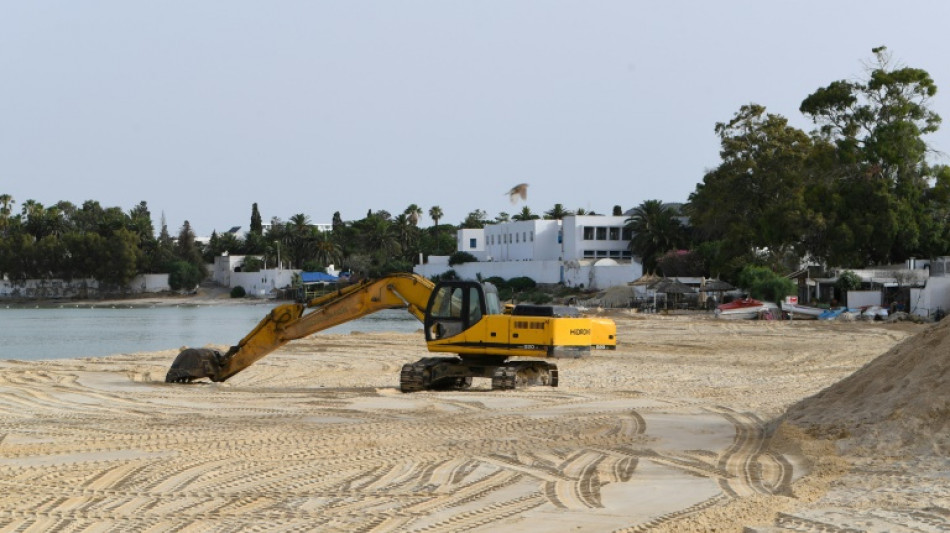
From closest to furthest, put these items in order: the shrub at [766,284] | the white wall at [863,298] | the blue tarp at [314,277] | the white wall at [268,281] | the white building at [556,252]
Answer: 1. the white wall at [863,298]
2. the shrub at [766,284]
3. the white building at [556,252]
4. the blue tarp at [314,277]
5. the white wall at [268,281]

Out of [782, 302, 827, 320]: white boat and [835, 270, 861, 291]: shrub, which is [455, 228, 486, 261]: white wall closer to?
[835, 270, 861, 291]: shrub

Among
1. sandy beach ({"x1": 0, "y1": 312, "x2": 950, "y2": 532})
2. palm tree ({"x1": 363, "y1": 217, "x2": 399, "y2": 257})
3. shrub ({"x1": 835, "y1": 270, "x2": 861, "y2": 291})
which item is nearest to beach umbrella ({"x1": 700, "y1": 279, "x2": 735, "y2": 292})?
shrub ({"x1": 835, "y1": 270, "x2": 861, "y2": 291})

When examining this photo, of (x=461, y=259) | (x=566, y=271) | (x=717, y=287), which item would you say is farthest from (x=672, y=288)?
(x=461, y=259)

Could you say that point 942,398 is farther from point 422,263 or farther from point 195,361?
point 422,263

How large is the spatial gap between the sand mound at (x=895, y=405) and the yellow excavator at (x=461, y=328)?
17.2 ft

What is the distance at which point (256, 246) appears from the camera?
126188 millimetres

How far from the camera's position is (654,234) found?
276 ft

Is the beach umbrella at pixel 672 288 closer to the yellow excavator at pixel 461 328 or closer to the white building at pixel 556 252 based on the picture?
the white building at pixel 556 252

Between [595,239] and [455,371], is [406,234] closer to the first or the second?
[595,239]

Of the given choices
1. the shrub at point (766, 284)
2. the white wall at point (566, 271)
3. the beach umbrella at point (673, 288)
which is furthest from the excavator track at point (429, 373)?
the white wall at point (566, 271)

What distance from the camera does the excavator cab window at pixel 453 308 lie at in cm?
1906

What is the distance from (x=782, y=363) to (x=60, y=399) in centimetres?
1739

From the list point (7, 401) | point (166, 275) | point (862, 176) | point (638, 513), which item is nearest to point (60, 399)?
point (7, 401)

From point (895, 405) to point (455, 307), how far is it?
333 inches
